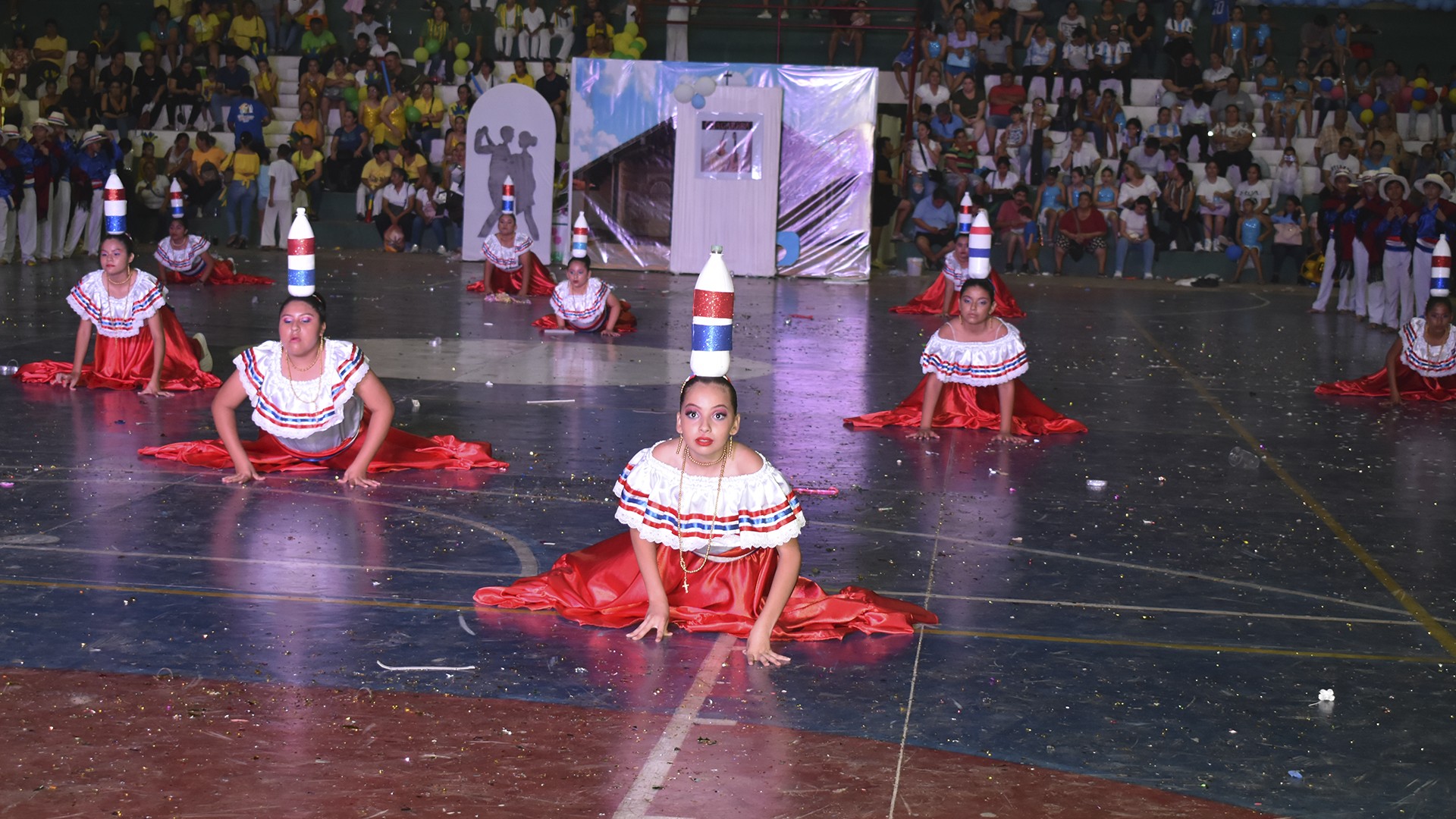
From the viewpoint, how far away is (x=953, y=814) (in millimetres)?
3885

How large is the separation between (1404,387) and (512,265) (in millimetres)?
9091

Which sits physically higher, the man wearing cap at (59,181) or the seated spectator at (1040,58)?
the seated spectator at (1040,58)

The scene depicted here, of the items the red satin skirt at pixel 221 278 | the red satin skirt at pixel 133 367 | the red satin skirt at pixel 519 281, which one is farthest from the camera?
the red satin skirt at pixel 519 281

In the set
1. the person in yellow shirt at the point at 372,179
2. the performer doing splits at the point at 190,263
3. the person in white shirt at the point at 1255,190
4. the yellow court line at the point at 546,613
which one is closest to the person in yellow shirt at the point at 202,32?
the person in yellow shirt at the point at 372,179

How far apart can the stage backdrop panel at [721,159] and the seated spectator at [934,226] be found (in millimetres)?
1132

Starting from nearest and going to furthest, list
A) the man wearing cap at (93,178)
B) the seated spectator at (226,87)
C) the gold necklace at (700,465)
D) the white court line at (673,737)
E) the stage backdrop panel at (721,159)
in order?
the white court line at (673,737) → the gold necklace at (700,465) → the man wearing cap at (93,178) → the stage backdrop panel at (721,159) → the seated spectator at (226,87)

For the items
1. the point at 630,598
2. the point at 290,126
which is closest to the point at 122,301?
the point at 630,598

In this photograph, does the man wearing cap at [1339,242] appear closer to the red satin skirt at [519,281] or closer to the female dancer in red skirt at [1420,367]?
the female dancer in red skirt at [1420,367]

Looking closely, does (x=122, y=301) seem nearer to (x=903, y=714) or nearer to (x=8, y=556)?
(x=8, y=556)

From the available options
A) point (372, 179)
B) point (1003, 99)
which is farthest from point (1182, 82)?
point (372, 179)

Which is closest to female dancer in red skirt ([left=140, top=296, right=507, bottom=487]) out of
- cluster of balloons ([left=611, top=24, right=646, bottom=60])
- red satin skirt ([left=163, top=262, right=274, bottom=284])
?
red satin skirt ([left=163, top=262, right=274, bottom=284])

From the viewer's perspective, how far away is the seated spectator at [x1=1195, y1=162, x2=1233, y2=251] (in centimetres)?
2148

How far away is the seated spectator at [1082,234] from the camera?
71.4 ft

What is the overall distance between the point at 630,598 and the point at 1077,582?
6.09ft
